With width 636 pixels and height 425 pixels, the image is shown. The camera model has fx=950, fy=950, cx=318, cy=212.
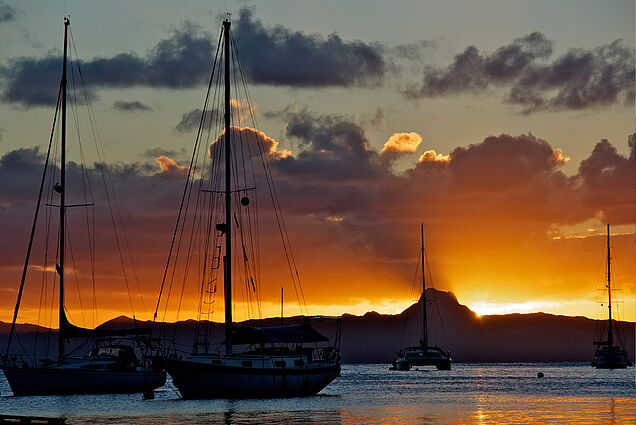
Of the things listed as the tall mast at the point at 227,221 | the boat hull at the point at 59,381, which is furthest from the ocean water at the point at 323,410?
the tall mast at the point at 227,221

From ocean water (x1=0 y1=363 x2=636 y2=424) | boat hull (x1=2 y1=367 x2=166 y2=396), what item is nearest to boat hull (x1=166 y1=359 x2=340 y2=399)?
ocean water (x1=0 y1=363 x2=636 y2=424)

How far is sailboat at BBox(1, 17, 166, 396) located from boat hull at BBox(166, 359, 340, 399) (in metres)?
11.9

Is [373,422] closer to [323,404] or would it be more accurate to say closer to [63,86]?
[323,404]

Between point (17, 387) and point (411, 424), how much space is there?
124 ft

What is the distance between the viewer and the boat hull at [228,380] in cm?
7306

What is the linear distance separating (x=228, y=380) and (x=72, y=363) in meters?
17.7

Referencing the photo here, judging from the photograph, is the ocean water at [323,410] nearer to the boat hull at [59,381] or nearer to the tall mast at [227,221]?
the boat hull at [59,381]

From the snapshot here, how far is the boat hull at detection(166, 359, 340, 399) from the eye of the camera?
240 ft

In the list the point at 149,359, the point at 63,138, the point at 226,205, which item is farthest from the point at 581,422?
the point at 63,138

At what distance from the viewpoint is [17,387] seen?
82750 mm

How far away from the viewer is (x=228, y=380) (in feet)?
241

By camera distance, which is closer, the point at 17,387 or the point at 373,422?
the point at 373,422

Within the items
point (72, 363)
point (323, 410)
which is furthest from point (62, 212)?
point (323, 410)

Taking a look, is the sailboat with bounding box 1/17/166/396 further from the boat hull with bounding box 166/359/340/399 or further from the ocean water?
the boat hull with bounding box 166/359/340/399
